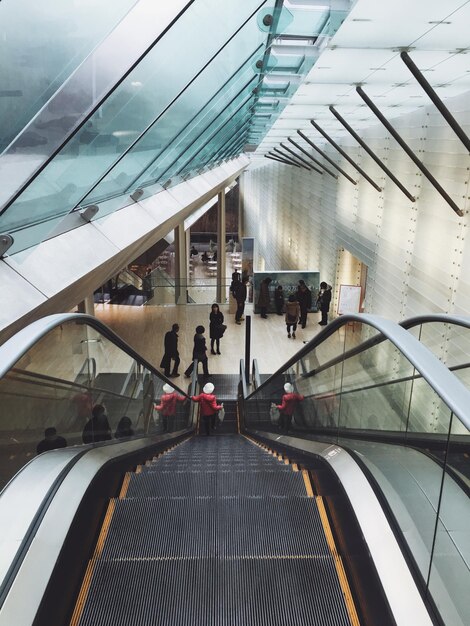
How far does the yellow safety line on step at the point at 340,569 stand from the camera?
225cm

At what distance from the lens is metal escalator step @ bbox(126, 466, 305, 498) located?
146 inches

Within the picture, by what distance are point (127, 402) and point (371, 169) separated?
10171 millimetres

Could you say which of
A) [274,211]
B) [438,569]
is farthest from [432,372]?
[274,211]

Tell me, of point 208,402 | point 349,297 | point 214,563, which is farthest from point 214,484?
point 349,297

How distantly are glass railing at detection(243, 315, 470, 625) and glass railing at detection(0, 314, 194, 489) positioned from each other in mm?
1544

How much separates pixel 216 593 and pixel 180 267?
70.0 ft

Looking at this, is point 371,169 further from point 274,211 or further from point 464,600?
point 274,211

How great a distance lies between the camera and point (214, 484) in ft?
12.7

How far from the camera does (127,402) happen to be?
5934mm

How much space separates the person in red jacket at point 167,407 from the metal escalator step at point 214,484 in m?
4.20

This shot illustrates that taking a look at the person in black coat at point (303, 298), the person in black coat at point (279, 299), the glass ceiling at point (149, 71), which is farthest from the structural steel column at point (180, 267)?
the glass ceiling at point (149, 71)

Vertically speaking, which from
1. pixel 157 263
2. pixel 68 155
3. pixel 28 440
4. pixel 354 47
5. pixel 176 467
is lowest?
pixel 157 263

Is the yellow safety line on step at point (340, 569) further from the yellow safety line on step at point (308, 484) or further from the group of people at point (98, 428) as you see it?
the group of people at point (98, 428)

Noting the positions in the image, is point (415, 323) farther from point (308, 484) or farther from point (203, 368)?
point (203, 368)
